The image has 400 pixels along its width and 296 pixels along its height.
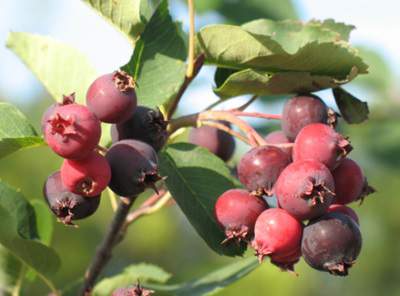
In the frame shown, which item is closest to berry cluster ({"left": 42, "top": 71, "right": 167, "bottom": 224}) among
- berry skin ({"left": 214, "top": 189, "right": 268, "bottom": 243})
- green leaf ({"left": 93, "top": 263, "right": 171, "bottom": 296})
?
berry skin ({"left": 214, "top": 189, "right": 268, "bottom": 243})

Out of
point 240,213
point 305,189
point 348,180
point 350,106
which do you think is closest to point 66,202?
point 240,213

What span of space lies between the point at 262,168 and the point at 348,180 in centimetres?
16

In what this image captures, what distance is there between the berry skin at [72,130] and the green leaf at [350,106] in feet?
1.88

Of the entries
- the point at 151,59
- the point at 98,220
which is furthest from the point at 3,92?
the point at 151,59

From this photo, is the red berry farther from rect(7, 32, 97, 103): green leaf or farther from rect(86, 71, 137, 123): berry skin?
rect(7, 32, 97, 103): green leaf

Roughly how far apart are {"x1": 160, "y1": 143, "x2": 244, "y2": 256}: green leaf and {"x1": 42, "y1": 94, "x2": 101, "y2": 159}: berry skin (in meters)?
0.29

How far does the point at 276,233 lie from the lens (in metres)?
1.35

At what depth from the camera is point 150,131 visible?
4.69 ft

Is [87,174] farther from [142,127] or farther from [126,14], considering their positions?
[126,14]

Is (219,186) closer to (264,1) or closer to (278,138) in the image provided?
(278,138)

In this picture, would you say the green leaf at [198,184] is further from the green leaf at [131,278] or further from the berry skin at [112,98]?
the green leaf at [131,278]

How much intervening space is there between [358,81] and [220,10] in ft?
3.52

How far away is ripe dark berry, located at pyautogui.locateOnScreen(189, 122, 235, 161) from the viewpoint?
1885mm

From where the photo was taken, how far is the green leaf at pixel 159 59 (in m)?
1.58
